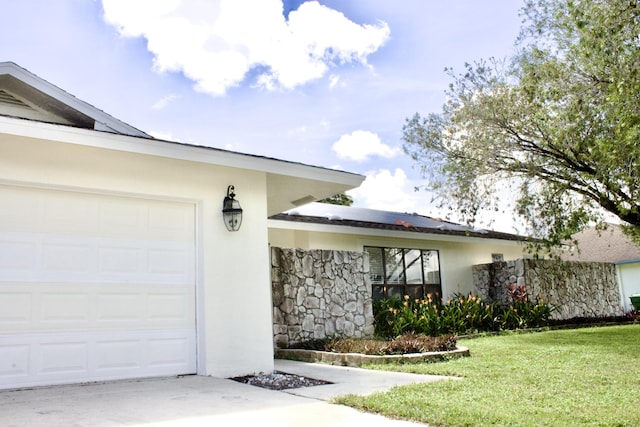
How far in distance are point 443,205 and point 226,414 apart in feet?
32.3

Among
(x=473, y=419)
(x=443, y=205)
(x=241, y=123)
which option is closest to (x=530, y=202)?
(x=443, y=205)

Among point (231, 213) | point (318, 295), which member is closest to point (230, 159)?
point (231, 213)

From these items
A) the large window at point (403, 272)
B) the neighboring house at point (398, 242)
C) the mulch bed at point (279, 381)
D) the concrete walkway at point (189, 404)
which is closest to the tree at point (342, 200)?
the neighboring house at point (398, 242)

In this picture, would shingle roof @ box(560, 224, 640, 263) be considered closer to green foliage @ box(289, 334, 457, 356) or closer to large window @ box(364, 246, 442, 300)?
large window @ box(364, 246, 442, 300)

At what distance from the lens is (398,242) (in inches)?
624

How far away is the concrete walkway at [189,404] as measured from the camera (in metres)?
4.59

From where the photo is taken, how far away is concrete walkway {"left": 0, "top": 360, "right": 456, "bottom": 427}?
181 inches

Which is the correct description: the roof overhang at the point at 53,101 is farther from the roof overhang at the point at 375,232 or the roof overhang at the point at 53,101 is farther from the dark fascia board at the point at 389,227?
the dark fascia board at the point at 389,227

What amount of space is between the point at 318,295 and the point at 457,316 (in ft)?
13.4

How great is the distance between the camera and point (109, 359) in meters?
6.68

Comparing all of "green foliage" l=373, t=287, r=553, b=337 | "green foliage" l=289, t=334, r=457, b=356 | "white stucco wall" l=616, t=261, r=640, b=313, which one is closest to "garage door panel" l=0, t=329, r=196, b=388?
"green foliage" l=289, t=334, r=457, b=356

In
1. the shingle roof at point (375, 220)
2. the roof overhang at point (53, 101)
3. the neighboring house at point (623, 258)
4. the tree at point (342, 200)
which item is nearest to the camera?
the roof overhang at point (53, 101)

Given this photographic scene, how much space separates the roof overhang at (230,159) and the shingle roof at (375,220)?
347 cm

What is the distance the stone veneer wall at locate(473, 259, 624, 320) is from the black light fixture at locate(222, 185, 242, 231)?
11238 mm
